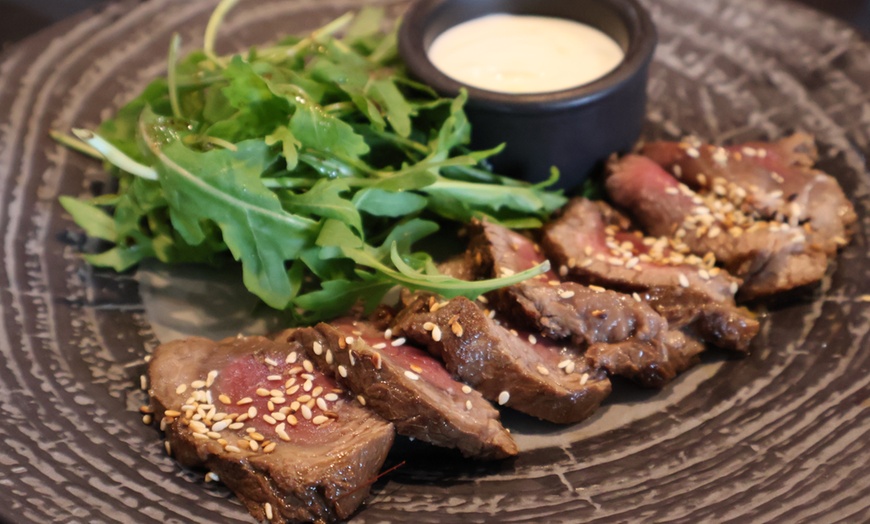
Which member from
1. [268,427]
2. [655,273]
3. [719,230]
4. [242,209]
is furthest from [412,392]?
[719,230]

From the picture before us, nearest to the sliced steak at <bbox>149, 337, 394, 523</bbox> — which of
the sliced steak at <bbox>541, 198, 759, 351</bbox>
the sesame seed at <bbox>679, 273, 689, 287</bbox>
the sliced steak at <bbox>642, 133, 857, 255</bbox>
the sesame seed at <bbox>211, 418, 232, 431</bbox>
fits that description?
the sesame seed at <bbox>211, 418, 232, 431</bbox>

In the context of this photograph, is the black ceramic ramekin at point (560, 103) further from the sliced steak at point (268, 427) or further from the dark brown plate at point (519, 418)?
the sliced steak at point (268, 427)

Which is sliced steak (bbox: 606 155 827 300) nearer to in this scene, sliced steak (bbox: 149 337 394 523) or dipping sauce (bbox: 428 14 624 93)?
dipping sauce (bbox: 428 14 624 93)

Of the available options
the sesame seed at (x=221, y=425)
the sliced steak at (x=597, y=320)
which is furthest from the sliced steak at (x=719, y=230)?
the sesame seed at (x=221, y=425)

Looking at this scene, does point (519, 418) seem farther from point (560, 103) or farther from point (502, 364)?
point (560, 103)

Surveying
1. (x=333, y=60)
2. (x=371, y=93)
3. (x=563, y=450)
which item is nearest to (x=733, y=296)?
(x=563, y=450)

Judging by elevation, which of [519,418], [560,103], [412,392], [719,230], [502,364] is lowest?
[519,418]
